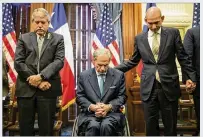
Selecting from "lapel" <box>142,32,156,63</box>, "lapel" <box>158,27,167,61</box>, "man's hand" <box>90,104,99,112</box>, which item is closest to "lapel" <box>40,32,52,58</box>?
"man's hand" <box>90,104,99,112</box>

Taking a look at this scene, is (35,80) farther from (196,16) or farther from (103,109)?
(196,16)

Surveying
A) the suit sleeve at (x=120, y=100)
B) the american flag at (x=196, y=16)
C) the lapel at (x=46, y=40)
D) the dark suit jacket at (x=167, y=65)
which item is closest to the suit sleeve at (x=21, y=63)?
the lapel at (x=46, y=40)

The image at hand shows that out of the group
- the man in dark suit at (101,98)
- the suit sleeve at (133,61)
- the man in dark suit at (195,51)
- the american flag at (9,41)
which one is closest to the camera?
the man in dark suit at (101,98)

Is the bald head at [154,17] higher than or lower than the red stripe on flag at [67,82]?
higher

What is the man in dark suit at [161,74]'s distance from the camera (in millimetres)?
2873

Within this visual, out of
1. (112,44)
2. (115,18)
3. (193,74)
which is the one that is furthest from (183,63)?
(115,18)

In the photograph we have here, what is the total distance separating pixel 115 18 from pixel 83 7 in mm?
970

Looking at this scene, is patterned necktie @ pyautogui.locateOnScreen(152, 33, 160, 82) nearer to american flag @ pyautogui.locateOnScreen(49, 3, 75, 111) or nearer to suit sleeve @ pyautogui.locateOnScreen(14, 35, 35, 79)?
suit sleeve @ pyautogui.locateOnScreen(14, 35, 35, 79)

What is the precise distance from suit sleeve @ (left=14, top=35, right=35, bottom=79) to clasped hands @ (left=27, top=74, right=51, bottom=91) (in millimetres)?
65

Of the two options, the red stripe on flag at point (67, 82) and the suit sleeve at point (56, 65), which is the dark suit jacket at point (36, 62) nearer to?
the suit sleeve at point (56, 65)

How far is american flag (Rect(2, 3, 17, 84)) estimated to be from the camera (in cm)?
498

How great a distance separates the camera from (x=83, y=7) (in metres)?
5.93

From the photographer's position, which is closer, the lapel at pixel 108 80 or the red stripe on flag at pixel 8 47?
the lapel at pixel 108 80

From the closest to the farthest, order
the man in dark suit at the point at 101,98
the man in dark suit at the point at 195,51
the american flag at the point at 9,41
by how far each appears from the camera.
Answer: the man in dark suit at the point at 101,98 → the man in dark suit at the point at 195,51 → the american flag at the point at 9,41
